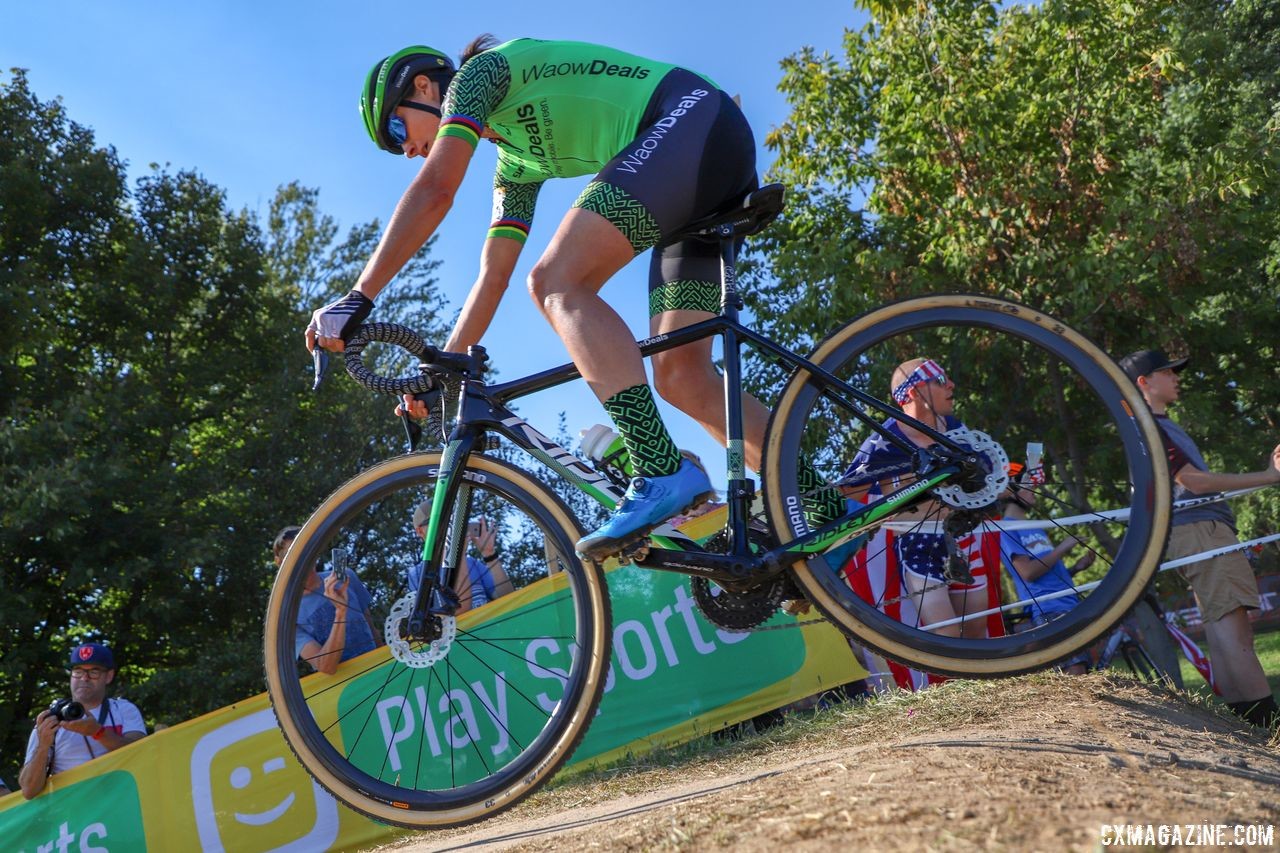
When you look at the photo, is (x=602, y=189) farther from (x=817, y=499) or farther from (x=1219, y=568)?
(x=1219, y=568)

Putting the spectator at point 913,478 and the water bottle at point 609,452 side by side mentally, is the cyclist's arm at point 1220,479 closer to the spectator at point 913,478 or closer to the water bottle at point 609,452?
the spectator at point 913,478

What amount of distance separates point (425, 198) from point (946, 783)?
6.95 feet

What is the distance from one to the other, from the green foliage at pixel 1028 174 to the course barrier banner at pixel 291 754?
26.0 feet

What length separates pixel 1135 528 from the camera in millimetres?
2744

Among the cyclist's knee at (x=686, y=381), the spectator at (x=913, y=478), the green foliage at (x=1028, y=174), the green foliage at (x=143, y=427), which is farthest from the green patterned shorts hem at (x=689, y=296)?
the green foliage at (x=143, y=427)

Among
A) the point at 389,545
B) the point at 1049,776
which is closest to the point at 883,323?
the point at 1049,776

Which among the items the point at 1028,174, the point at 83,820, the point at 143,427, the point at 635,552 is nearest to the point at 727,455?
the point at 635,552

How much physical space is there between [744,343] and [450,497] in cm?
105

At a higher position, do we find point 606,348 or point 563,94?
point 563,94

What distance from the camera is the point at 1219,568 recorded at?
5.39 metres

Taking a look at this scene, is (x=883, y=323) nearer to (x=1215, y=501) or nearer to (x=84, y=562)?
(x=1215, y=501)

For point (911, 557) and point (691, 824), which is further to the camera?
point (911, 557)

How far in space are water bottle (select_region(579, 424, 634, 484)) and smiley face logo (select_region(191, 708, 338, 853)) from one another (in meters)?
4.09

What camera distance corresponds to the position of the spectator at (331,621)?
3.76 meters
